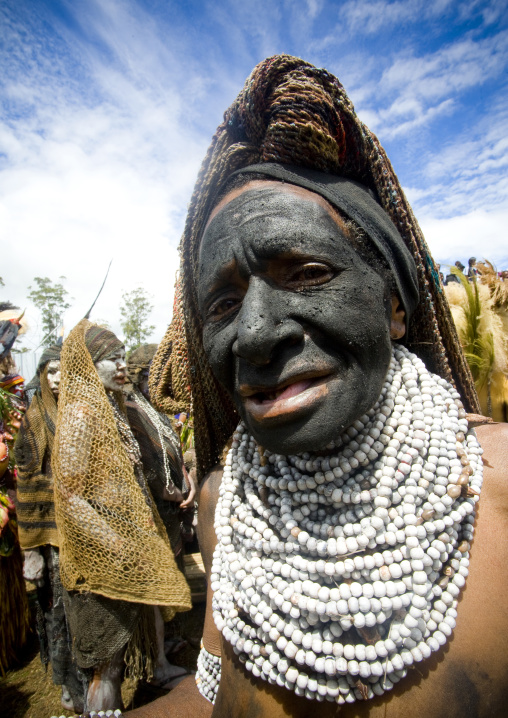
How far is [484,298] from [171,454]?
10.9ft

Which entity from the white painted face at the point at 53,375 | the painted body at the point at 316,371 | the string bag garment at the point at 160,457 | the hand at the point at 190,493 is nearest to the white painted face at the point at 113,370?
the white painted face at the point at 53,375

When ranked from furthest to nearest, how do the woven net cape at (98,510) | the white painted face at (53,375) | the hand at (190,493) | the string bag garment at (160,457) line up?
the hand at (190,493)
the string bag garment at (160,457)
the white painted face at (53,375)
the woven net cape at (98,510)

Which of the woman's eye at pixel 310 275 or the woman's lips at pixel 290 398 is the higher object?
the woman's eye at pixel 310 275

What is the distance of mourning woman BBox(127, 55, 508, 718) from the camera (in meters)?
1.09

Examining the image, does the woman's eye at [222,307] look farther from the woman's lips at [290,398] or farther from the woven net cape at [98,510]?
the woven net cape at [98,510]

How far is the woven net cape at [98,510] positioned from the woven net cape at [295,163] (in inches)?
52.6

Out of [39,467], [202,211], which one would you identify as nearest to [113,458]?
[39,467]

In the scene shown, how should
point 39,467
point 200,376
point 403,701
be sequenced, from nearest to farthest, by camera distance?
point 403,701 < point 200,376 < point 39,467

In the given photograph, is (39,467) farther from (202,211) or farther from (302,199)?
(302,199)

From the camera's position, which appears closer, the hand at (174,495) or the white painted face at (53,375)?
the white painted face at (53,375)

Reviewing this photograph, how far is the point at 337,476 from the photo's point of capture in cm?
123

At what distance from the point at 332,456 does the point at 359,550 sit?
0.27 metres

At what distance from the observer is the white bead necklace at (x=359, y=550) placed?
42.7 inches

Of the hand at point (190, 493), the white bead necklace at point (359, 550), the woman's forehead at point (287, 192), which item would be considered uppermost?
the woman's forehead at point (287, 192)
